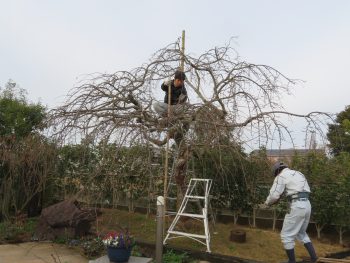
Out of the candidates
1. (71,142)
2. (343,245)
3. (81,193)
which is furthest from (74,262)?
(343,245)

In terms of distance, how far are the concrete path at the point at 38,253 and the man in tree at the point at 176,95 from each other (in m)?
2.64

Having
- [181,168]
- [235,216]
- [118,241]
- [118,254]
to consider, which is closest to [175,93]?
[181,168]

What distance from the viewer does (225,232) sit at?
7.77 metres

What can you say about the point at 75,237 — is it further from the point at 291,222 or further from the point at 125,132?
the point at 291,222

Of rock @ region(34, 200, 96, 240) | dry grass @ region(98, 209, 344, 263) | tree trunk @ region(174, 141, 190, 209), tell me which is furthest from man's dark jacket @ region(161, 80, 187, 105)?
rock @ region(34, 200, 96, 240)

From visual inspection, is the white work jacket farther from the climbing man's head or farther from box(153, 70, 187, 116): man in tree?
the climbing man's head

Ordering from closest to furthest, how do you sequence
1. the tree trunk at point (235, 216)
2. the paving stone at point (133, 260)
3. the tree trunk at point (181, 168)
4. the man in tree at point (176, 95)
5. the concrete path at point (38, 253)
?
the paving stone at point (133, 260) → the concrete path at point (38, 253) → the man in tree at point (176, 95) → the tree trunk at point (181, 168) → the tree trunk at point (235, 216)

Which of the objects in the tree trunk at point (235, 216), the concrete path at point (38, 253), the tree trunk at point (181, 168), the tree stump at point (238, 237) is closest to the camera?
the concrete path at point (38, 253)

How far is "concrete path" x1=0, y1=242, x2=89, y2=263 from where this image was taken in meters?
6.45

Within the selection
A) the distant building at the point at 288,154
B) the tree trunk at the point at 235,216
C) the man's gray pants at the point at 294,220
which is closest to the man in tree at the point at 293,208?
the man's gray pants at the point at 294,220

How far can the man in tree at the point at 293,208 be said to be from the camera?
5559 millimetres

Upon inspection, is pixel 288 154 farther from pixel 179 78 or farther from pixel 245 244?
pixel 179 78

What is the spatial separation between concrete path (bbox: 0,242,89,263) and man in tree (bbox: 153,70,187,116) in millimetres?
2636

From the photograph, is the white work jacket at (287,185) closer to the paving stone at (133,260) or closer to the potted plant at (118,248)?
the paving stone at (133,260)
